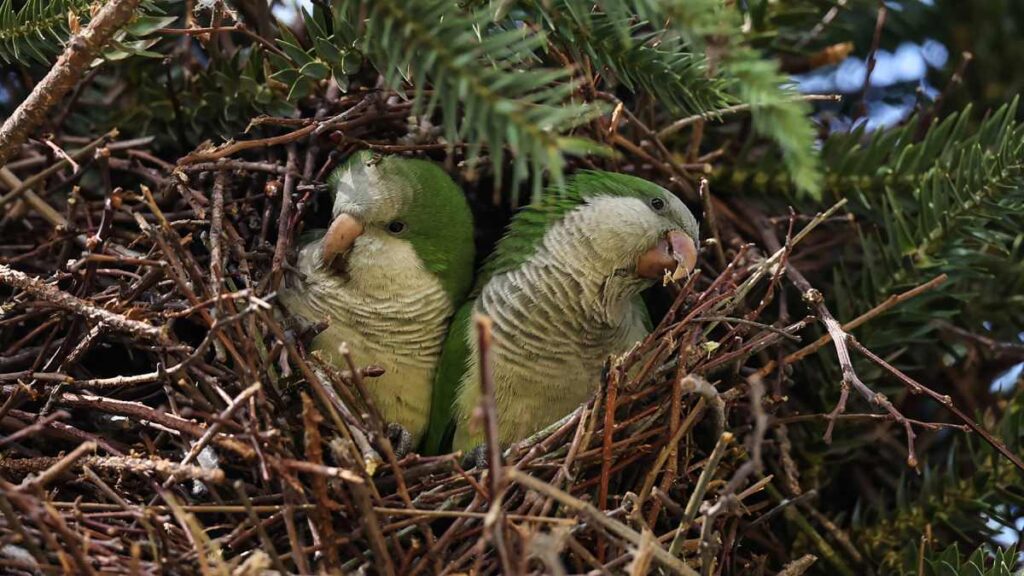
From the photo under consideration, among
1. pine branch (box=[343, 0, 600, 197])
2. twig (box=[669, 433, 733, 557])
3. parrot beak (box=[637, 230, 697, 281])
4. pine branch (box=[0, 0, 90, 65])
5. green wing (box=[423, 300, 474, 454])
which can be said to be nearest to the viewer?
pine branch (box=[343, 0, 600, 197])

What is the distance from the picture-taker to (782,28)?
2.89 metres

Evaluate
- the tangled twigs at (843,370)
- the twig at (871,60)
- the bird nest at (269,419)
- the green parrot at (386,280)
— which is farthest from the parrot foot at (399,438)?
the twig at (871,60)

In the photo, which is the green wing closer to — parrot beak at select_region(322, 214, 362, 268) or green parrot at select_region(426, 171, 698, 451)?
green parrot at select_region(426, 171, 698, 451)

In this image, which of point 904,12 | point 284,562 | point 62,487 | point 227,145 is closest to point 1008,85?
point 904,12

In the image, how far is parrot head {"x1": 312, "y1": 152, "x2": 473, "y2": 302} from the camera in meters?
2.52

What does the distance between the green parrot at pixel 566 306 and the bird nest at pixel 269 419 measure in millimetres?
157

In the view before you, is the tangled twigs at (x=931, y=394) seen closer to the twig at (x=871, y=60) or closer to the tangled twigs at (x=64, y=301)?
the twig at (x=871, y=60)

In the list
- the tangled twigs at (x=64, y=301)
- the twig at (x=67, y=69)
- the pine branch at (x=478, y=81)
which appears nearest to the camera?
the pine branch at (x=478, y=81)

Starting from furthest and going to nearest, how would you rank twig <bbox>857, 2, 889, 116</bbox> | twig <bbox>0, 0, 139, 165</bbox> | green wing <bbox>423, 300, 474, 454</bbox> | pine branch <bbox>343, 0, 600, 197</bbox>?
twig <bbox>857, 2, 889, 116</bbox> → green wing <bbox>423, 300, 474, 454</bbox> → twig <bbox>0, 0, 139, 165</bbox> → pine branch <bbox>343, 0, 600, 197</bbox>

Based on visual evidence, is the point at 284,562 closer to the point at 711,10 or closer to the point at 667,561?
the point at 667,561

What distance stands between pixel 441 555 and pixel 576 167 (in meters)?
1.26

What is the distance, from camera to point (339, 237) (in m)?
2.49

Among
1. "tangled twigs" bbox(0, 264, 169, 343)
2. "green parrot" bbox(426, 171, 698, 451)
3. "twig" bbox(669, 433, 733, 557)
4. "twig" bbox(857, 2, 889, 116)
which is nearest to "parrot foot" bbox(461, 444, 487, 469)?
"green parrot" bbox(426, 171, 698, 451)

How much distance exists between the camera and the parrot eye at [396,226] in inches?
102
